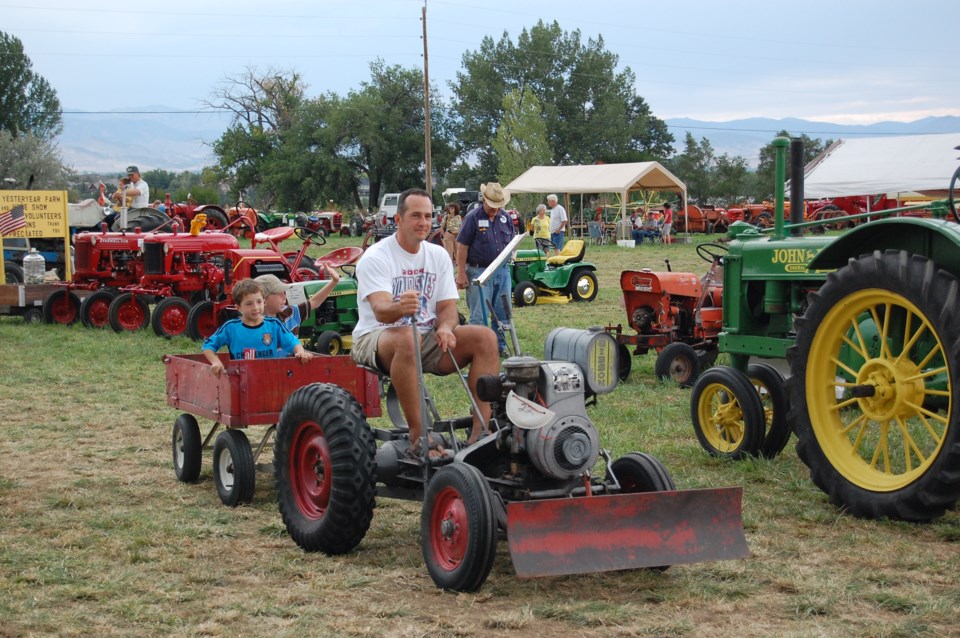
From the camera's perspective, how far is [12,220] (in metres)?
16.5

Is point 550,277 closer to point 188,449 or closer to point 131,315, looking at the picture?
point 131,315

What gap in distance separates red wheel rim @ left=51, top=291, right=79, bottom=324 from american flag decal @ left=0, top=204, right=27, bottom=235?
2208mm

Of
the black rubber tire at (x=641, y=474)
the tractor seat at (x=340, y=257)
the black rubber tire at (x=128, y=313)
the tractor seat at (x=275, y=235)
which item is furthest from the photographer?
the tractor seat at (x=275, y=235)

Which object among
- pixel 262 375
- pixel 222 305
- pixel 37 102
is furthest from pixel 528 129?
pixel 262 375

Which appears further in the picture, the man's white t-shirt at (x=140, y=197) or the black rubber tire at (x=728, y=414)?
the man's white t-shirt at (x=140, y=197)

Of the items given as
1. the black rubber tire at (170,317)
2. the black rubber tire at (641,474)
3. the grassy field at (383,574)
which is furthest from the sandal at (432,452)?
the black rubber tire at (170,317)

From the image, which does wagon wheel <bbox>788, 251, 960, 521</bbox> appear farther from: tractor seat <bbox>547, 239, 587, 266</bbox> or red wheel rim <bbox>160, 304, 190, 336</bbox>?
tractor seat <bbox>547, 239, 587, 266</bbox>

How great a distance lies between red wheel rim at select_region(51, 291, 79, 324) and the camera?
48.4 feet

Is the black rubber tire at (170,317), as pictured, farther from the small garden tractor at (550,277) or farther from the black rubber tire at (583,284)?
the black rubber tire at (583,284)

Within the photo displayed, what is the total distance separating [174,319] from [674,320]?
6232mm

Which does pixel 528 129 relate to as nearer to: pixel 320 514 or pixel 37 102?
pixel 37 102

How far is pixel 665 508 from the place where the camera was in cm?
427

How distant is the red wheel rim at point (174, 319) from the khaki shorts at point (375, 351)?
28.6ft

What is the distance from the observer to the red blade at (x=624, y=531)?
13.2 ft
